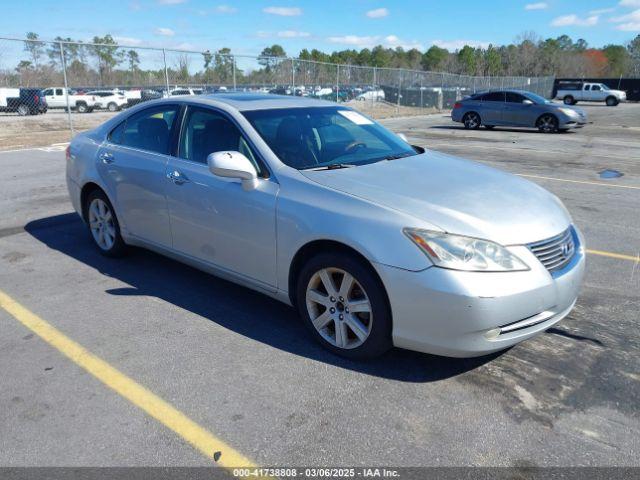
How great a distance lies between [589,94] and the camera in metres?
47.3

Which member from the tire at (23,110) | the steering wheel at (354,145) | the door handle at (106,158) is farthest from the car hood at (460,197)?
the tire at (23,110)

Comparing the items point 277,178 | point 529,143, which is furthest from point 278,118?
point 529,143

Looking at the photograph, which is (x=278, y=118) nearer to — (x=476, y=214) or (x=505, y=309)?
(x=476, y=214)

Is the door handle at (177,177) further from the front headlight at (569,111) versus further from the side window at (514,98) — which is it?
the side window at (514,98)

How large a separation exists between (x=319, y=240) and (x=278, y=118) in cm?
126

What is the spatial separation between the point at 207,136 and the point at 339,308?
1758 mm

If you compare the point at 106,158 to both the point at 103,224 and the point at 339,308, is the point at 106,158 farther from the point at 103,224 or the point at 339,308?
the point at 339,308

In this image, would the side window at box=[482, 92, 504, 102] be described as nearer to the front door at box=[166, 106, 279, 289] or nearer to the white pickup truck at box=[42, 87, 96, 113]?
the front door at box=[166, 106, 279, 289]

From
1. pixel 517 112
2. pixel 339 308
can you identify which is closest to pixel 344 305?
pixel 339 308

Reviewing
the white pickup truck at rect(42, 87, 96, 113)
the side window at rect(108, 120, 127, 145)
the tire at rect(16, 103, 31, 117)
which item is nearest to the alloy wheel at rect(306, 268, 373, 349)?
the side window at rect(108, 120, 127, 145)

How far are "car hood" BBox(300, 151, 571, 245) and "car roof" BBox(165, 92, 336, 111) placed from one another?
3.08 ft

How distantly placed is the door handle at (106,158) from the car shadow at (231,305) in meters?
0.91

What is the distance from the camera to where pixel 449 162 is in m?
4.14

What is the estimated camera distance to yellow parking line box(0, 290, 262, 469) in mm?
2514
